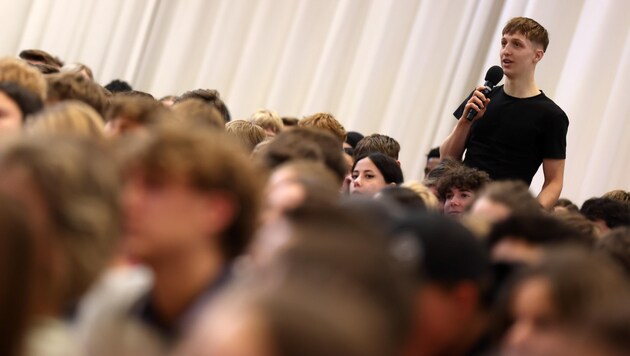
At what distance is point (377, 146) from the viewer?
5887 millimetres

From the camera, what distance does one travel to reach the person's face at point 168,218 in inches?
92.6

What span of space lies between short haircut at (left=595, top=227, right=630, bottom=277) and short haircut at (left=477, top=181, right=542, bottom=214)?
0.65ft

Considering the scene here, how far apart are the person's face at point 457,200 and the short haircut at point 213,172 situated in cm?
230

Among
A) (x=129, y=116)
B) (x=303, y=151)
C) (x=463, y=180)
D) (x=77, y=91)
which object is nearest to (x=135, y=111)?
(x=129, y=116)

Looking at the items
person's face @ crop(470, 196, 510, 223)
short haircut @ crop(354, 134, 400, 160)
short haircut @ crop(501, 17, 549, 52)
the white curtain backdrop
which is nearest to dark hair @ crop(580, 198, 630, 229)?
short haircut @ crop(501, 17, 549, 52)

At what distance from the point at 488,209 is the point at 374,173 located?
1.68 m

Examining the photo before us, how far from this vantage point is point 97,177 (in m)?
2.13

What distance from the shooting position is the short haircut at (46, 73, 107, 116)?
14.6 ft

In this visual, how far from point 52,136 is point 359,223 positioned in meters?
0.70

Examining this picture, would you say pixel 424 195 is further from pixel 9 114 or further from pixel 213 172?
pixel 213 172

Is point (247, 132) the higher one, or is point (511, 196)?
point (511, 196)

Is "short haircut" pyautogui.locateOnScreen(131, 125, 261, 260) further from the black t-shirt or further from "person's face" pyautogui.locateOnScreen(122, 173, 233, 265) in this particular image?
the black t-shirt

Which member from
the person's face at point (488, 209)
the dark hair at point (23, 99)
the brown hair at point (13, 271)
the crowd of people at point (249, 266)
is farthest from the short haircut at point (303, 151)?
the brown hair at point (13, 271)

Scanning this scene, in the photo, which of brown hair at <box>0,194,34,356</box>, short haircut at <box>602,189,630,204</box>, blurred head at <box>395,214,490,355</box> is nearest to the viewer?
brown hair at <box>0,194,34,356</box>
